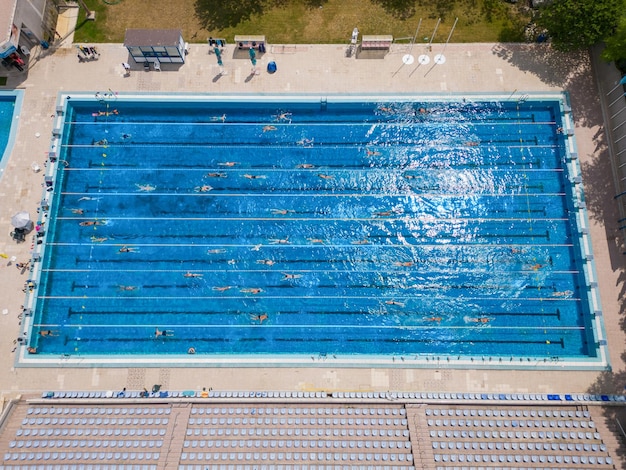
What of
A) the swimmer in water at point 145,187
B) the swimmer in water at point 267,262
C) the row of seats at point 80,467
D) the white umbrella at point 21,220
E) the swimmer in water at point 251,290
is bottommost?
the row of seats at point 80,467

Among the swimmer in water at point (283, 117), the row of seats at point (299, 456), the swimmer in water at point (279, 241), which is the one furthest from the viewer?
the swimmer in water at point (283, 117)

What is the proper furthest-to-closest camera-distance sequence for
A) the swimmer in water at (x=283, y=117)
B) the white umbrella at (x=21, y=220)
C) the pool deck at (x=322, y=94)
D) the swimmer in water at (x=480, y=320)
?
the swimmer in water at (x=283, y=117), the white umbrella at (x=21, y=220), the swimmer in water at (x=480, y=320), the pool deck at (x=322, y=94)

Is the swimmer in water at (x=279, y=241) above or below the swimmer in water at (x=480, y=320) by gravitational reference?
above

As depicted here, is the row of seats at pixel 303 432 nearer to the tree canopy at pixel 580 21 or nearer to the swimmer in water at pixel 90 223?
the swimmer in water at pixel 90 223

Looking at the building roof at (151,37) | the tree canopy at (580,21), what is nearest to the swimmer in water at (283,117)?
the building roof at (151,37)

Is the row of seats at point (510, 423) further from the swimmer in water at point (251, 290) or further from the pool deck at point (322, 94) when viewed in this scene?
the swimmer in water at point (251, 290)

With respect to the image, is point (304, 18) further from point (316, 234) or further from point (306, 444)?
point (306, 444)

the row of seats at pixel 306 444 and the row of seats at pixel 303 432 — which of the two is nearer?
the row of seats at pixel 306 444

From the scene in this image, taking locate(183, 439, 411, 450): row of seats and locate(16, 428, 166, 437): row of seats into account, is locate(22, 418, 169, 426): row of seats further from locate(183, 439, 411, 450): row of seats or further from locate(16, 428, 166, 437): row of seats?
locate(183, 439, 411, 450): row of seats
